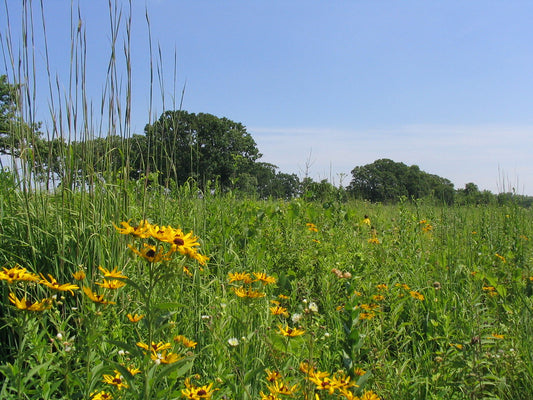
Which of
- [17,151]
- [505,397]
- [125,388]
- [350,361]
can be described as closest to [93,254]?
[17,151]

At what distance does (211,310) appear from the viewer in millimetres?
1584

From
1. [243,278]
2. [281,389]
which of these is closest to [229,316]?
[243,278]

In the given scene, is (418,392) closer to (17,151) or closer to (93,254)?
(93,254)

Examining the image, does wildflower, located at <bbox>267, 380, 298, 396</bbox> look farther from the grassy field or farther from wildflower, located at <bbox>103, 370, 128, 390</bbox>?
wildflower, located at <bbox>103, 370, 128, 390</bbox>

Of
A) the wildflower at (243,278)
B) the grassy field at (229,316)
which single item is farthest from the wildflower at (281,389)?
the wildflower at (243,278)

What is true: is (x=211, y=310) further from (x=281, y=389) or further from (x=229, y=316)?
(x=281, y=389)

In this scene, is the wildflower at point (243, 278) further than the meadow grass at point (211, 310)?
Yes

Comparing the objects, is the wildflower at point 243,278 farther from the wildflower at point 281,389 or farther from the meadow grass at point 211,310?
the wildflower at point 281,389

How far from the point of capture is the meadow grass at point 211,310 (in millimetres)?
970

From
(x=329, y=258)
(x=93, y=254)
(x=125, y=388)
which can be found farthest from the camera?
(x=329, y=258)

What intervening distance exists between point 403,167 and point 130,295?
2101 inches

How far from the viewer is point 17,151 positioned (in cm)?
196

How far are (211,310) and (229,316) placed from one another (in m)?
0.27

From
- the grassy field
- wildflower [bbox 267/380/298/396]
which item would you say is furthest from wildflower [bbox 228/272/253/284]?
wildflower [bbox 267/380/298/396]
